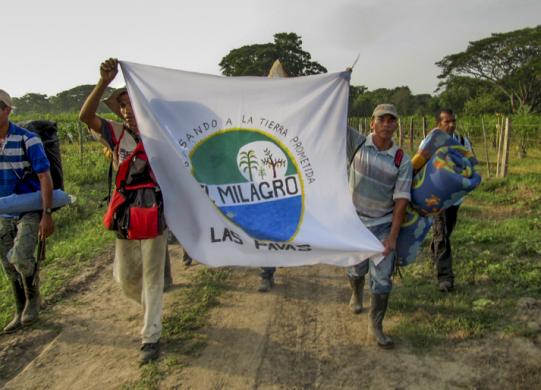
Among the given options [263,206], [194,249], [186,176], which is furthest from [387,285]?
[186,176]

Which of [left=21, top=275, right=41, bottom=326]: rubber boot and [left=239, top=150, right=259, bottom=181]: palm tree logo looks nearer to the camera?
[left=239, top=150, right=259, bottom=181]: palm tree logo

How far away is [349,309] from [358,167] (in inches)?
60.7

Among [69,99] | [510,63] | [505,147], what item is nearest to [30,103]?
[69,99]

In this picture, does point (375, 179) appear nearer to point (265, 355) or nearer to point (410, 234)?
point (410, 234)

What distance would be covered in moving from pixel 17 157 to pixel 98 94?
1225 mm

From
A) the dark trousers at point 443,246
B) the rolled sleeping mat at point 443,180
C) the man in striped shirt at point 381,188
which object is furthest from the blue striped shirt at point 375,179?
the dark trousers at point 443,246

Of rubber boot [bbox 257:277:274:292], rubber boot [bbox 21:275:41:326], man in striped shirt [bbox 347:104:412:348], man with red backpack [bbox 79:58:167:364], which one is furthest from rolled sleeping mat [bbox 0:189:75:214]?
man in striped shirt [bbox 347:104:412:348]

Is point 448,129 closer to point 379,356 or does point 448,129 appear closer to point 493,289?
point 493,289

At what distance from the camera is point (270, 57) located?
4491 cm

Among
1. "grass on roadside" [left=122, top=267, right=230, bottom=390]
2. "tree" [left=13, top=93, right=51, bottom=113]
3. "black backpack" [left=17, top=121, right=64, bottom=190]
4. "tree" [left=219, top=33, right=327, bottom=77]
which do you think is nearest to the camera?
"grass on roadside" [left=122, top=267, right=230, bottom=390]

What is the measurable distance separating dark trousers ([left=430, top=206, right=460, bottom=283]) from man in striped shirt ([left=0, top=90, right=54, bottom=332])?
3966 mm

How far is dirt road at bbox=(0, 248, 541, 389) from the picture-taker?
3234 mm

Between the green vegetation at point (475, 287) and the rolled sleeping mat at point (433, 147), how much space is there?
4.83ft

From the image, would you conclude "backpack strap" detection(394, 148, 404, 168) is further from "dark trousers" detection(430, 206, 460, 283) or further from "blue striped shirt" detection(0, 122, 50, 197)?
"blue striped shirt" detection(0, 122, 50, 197)
